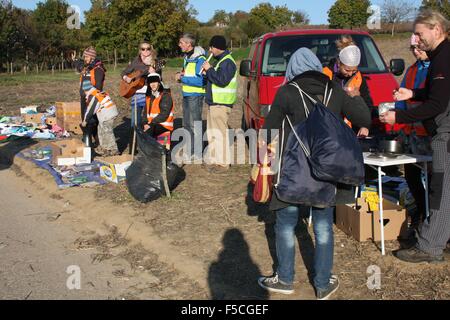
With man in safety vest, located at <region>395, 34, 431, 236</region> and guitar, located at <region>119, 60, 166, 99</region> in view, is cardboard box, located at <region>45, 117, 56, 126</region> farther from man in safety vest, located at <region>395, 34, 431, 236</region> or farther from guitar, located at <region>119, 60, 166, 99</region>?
man in safety vest, located at <region>395, 34, 431, 236</region>

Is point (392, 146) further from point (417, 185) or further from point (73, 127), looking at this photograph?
point (73, 127)

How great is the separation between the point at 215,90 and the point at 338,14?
63973 mm

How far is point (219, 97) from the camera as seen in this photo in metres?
8.24

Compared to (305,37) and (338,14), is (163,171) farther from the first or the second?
(338,14)

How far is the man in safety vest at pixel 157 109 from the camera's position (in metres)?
7.78

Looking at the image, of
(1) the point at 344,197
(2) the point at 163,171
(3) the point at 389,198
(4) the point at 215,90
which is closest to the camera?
(1) the point at 344,197

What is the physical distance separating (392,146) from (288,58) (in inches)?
136

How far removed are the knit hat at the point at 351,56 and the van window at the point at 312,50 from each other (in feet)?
7.83

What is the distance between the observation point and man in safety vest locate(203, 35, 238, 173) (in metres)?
8.05

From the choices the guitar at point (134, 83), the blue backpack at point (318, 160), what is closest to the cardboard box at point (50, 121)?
the guitar at point (134, 83)

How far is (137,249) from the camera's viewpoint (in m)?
5.79

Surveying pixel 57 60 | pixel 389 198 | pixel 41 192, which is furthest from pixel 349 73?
pixel 57 60

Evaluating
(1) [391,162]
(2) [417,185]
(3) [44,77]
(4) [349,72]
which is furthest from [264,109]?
(3) [44,77]
